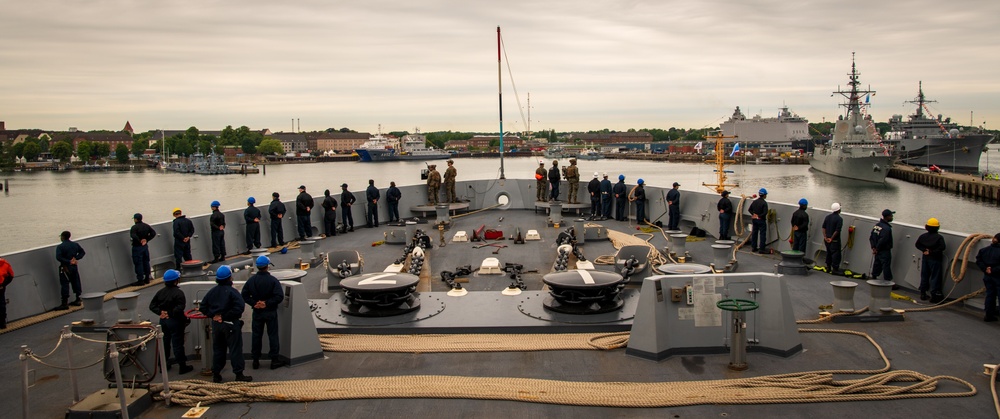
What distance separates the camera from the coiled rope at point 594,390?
4.99 meters

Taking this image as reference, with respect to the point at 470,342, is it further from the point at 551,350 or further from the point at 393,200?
the point at 393,200

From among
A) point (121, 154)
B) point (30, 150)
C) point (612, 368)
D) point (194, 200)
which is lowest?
point (194, 200)

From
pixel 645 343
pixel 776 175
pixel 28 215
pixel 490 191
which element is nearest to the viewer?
pixel 645 343

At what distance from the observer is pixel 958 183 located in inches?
2040

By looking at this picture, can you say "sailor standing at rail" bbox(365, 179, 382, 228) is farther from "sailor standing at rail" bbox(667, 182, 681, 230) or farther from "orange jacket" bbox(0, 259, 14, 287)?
"orange jacket" bbox(0, 259, 14, 287)

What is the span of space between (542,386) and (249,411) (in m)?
2.26

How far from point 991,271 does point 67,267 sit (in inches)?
431

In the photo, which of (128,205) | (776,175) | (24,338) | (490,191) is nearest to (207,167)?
(128,205)

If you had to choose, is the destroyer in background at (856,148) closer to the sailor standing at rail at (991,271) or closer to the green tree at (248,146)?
the sailor standing at rail at (991,271)

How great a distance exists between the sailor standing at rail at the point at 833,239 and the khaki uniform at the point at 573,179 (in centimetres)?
772

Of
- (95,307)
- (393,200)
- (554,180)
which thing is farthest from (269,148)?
(95,307)

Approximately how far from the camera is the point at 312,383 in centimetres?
539

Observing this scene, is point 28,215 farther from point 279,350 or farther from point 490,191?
point 279,350

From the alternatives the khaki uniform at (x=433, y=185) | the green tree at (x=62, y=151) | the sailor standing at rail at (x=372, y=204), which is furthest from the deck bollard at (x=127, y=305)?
the green tree at (x=62, y=151)
